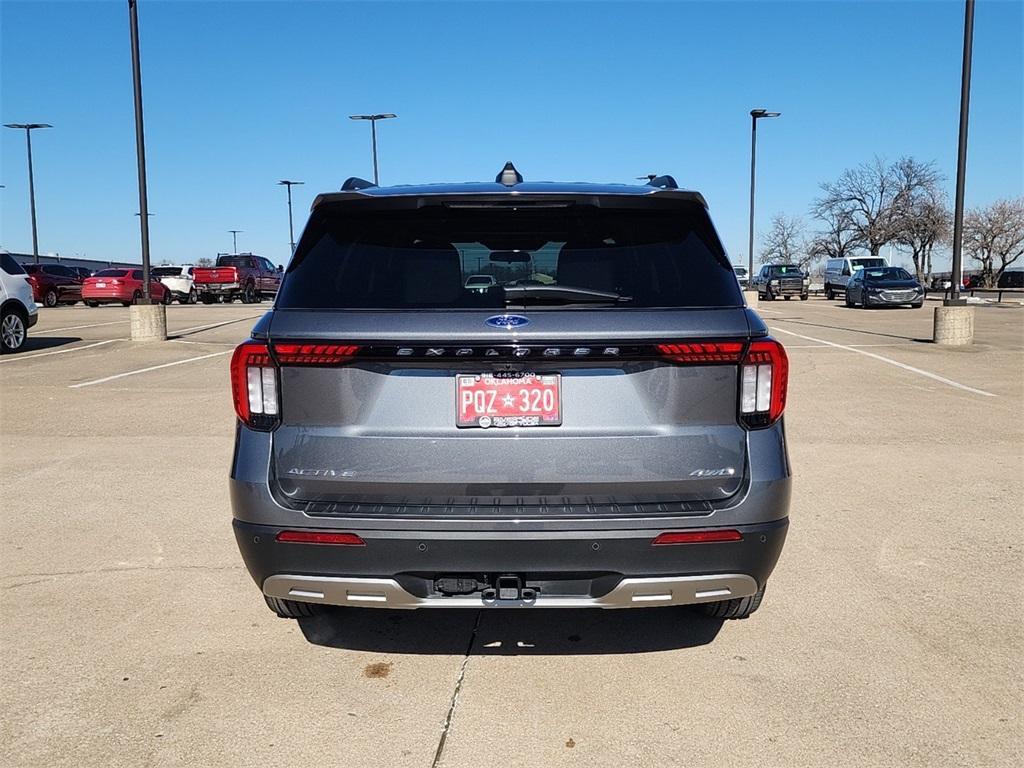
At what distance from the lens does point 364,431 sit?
2977 millimetres

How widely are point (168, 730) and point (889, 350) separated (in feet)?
50.3

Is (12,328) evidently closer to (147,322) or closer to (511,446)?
(147,322)

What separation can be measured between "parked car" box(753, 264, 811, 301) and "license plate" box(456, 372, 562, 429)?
41796mm

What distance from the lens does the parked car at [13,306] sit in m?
16.0

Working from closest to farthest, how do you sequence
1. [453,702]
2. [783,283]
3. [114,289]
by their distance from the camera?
[453,702]
[114,289]
[783,283]

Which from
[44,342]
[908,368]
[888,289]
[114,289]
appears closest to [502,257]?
[908,368]

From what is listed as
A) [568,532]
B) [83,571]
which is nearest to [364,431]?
[568,532]

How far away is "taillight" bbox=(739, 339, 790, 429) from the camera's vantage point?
3.04 meters

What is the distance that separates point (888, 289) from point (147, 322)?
25.2m

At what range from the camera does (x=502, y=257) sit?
3.47 meters

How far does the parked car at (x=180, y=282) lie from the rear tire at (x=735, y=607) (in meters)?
37.7

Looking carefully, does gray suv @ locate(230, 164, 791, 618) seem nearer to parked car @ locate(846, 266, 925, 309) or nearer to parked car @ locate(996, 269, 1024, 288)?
parked car @ locate(846, 266, 925, 309)

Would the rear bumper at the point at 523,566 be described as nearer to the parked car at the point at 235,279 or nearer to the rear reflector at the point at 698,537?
the rear reflector at the point at 698,537

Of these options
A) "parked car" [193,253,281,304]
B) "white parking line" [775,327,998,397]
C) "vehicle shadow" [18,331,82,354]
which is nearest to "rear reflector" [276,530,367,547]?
"white parking line" [775,327,998,397]
